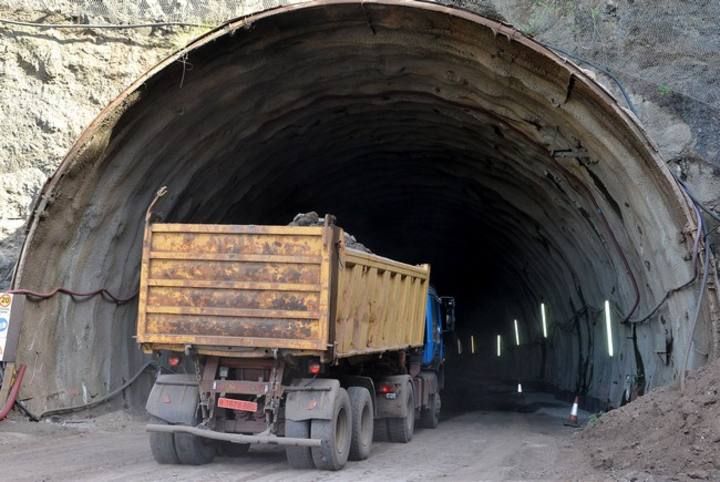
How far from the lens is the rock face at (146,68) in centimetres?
1636

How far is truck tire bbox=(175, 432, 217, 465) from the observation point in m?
9.16

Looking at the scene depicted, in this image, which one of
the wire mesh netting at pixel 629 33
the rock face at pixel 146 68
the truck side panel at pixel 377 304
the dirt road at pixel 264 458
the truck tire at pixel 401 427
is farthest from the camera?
the wire mesh netting at pixel 629 33

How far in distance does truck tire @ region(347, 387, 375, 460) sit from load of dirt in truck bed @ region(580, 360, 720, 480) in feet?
9.44

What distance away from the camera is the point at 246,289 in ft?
29.7

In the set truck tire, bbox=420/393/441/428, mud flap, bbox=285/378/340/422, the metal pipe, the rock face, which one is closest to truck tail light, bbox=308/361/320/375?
mud flap, bbox=285/378/340/422

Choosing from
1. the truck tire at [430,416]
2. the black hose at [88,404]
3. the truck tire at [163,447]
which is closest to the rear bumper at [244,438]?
the truck tire at [163,447]

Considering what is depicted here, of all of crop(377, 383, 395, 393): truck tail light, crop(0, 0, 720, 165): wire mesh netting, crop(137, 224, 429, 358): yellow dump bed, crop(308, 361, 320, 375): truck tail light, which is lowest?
crop(377, 383, 395, 393): truck tail light

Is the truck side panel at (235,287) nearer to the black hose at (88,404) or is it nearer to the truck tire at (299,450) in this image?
the truck tire at (299,450)

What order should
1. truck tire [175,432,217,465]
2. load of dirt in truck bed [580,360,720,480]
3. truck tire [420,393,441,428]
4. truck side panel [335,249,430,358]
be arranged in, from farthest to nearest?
truck tire [420,393,441,428] < truck side panel [335,249,430,358] < truck tire [175,432,217,465] < load of dirt in truck bed [580,360,720,480]

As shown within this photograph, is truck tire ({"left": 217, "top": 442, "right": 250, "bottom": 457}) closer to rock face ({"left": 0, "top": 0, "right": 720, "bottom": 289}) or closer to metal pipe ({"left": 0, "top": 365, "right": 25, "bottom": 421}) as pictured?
metal pipe ({"left": 0, "top": 365, "right": 25, "bottom": 421})

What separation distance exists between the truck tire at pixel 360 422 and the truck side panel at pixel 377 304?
1.87 ft

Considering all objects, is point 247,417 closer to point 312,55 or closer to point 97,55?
point 312,55

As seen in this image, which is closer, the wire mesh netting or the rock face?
the rock face

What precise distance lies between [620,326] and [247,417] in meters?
10.8
